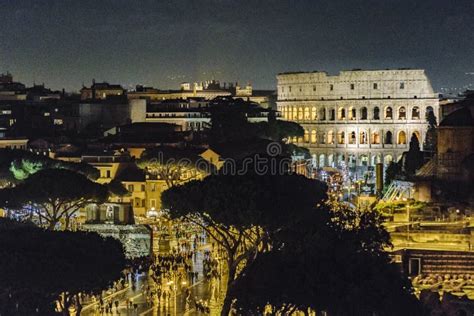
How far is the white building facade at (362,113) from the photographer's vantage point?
94.6 meters

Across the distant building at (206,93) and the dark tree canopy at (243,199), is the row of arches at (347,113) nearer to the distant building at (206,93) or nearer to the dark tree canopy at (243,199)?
the distant building at (206,93)

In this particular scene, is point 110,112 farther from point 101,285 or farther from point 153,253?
point 101,285

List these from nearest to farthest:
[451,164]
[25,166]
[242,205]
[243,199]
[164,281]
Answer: [242,205]
[243,199]
[164,281]
[451,164]
[25,166]

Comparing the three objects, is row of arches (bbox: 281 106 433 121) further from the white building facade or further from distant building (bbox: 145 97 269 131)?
distant building (bbox: 145 97 269 131)

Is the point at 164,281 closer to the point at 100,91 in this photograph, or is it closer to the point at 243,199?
the point at 243,199

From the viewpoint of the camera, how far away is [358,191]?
230 feet

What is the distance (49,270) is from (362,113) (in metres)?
70.5

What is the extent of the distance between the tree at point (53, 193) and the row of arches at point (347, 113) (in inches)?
2106

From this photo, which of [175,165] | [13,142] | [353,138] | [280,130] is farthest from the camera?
[353,138]

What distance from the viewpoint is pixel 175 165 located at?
60625mm

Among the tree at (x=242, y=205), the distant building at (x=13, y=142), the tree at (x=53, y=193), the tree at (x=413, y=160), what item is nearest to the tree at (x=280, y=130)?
the distant building at (x=13, y=142)

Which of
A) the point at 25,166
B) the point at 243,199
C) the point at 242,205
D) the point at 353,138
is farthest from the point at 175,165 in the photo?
the point at 353,138

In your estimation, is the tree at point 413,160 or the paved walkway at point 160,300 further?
the tree at point 413,160

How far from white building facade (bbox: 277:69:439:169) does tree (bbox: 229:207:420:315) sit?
6430 cm
